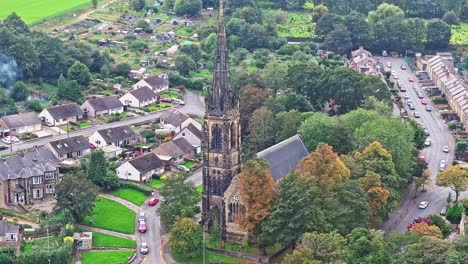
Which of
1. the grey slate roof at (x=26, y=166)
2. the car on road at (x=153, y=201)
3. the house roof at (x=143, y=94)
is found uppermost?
the grey slate roof at (x=26, y=166)

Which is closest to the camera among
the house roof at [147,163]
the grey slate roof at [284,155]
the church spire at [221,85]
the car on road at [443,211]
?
the church spire at [221,85]

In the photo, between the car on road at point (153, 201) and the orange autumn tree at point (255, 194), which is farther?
the car on road at point (153, 201)

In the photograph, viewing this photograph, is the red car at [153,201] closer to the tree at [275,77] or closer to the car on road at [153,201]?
the car on road at [153,201]

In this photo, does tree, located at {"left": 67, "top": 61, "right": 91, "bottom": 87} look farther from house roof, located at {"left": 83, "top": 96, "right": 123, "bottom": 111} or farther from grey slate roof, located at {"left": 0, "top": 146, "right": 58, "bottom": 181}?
grey slate roof, located at {"left": 0, "top": 146, "right": 58, "bottom": 181}

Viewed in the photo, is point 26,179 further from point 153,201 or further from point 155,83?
→ point 155,83

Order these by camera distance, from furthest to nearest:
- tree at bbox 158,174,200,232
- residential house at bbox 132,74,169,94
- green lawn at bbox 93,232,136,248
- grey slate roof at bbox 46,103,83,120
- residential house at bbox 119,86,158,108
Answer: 1. residential house at bbox 132,74,169,94
2. residential house at bbox 119,86,158,108
3. grey slate roof at bbox 46,103,83,120
4. green lawn at bbox 93,232,136,248
5. tree at bbox 158,174,200,232

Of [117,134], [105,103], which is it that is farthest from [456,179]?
[105,103]

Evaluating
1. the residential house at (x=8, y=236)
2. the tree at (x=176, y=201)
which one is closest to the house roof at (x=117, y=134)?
the tree at (x=176, y=201)

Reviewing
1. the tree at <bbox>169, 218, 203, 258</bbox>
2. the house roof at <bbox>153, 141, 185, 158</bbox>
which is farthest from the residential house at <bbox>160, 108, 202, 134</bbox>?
the tree at <bbox>169, 218, 203, 258</bbox>
